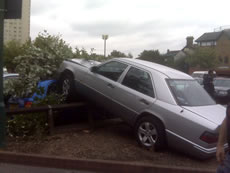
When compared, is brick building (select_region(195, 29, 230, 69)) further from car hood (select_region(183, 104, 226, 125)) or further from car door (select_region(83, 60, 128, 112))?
car hood (select_region(183, 104, 226, 125))

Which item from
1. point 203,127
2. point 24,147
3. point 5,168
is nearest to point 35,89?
point 24,147

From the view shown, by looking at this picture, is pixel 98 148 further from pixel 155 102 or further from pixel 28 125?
pixel 28 125

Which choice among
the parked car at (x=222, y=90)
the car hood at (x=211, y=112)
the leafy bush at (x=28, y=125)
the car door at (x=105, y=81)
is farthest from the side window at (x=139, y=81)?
the parked car at (x=222, y=90)

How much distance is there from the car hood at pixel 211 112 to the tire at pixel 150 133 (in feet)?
2.07

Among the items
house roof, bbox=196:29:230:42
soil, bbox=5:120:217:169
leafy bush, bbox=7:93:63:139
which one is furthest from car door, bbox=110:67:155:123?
house roof, bbox=196:29:230:42

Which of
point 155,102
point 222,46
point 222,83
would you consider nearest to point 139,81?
point 155,102

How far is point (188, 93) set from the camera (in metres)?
5.75

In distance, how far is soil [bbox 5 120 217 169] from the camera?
16.3 ft

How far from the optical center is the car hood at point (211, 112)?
193 inches

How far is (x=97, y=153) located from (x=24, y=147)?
1422 millimetres

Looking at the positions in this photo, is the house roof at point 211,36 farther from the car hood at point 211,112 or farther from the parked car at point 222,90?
the car hood at point 211,112

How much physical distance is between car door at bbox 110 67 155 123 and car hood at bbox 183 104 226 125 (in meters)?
0.86

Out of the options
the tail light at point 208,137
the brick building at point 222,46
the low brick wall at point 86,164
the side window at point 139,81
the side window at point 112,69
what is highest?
the brick building at point 222,46

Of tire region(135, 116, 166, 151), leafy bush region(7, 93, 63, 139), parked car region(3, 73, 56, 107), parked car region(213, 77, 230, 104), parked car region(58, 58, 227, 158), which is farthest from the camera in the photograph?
parked car region(213, 77, 230, 104)
